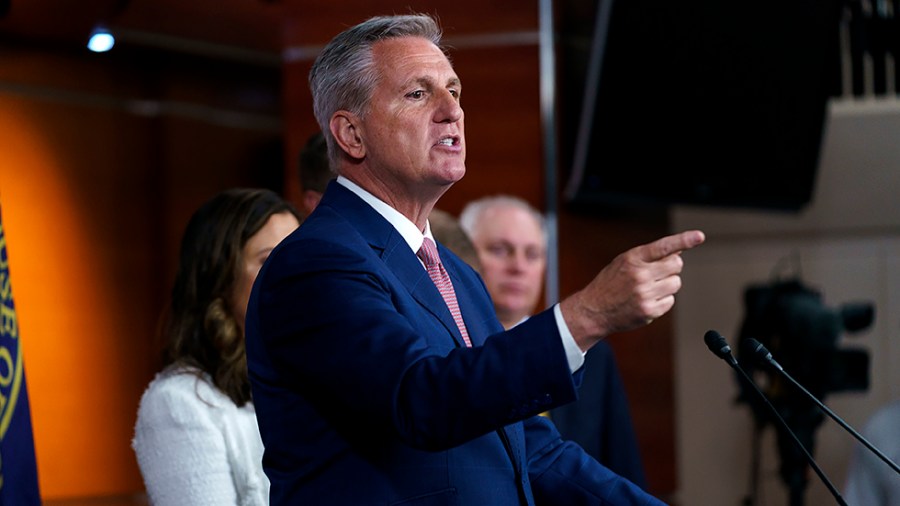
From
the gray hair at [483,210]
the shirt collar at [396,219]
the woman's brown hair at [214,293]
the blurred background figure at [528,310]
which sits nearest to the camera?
the shirt collar at [396,219]

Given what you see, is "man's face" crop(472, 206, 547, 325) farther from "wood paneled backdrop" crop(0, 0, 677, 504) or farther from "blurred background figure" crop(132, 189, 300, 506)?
"blurred background figure" crop(132, 189, 300, 506)

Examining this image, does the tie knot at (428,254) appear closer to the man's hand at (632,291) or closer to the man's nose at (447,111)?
the man's nose at (447,111)

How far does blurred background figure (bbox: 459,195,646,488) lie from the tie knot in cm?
151

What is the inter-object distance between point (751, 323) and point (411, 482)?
362 centimetres

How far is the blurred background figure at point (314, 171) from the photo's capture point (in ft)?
10.3

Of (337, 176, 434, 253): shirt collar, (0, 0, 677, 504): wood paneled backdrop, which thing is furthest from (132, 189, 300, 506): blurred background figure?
(0, 0, 677, 504): wood paneled backdrop

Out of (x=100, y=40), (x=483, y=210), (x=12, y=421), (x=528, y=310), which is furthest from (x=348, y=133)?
(x=100, y=40)

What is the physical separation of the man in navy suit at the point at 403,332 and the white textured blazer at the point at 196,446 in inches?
25.0

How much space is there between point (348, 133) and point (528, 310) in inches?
72.6

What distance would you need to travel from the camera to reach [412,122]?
1.98 meters

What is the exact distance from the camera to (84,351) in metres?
5.64

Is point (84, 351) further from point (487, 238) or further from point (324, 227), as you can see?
point (324, 227)

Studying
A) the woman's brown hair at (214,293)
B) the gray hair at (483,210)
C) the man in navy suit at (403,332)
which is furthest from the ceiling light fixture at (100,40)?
the man in navy suit at (403,332)

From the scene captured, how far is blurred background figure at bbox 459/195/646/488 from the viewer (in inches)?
138
